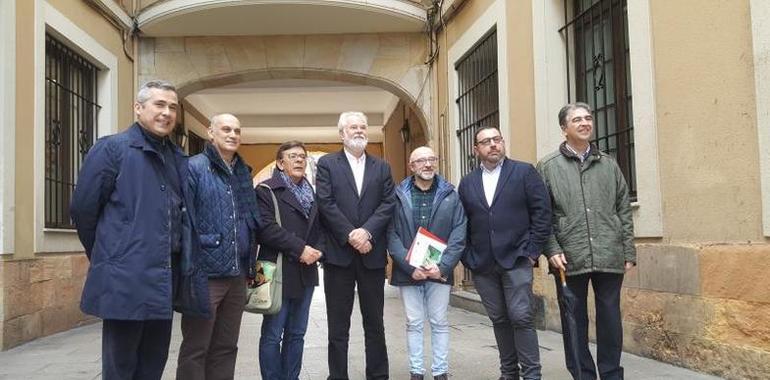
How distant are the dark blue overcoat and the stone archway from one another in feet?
28.3

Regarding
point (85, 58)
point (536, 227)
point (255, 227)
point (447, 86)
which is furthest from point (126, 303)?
point (447, 86)

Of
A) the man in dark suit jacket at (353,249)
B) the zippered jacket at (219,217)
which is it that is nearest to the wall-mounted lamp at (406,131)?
the man in dark suit jacket at (353,249)

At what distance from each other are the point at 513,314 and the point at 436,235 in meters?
0.70

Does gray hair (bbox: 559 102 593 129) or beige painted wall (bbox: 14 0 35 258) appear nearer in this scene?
gray hair (bbox: 559 102 593 129)

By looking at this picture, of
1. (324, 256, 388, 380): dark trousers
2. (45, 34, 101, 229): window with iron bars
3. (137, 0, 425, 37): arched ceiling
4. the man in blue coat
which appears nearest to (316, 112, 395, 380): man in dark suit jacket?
(324, 256, 388, 380): dark trousers

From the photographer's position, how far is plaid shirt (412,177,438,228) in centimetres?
489

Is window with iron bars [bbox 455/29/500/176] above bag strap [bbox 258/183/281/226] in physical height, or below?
above

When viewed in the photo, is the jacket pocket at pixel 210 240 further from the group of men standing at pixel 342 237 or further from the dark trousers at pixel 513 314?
the dark trousers at pixel 513 314

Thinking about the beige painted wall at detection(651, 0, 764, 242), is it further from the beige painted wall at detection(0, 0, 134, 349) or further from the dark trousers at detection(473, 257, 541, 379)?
the beige painted wall at detection(0, 0, 134, 349)

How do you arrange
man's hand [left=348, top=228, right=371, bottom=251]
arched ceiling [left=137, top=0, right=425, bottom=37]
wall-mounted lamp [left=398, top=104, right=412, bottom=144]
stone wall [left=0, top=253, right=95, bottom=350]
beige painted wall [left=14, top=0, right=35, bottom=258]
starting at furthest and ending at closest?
wall-mounted lamp [left=398, top=104, right=412, bottom=144], arched ceiling [left=137, top=0, right=425, bottom=37], beige painted wall [left=14, top=0, right=35, bottom=258], stone wall [left=0, top=253, right=95, bottom=350], man's hand [left=348, top=228, right=371, bottom=251]

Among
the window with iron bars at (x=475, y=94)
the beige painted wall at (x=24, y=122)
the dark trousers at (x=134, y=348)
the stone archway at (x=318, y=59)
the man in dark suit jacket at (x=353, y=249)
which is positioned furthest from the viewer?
the stone archway at (x=318, y=59)

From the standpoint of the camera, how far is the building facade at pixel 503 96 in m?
4.88

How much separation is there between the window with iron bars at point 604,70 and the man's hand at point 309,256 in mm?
2965

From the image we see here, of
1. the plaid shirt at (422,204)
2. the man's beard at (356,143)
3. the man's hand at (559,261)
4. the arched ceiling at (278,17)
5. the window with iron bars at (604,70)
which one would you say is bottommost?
the man's hand at (559,261)
